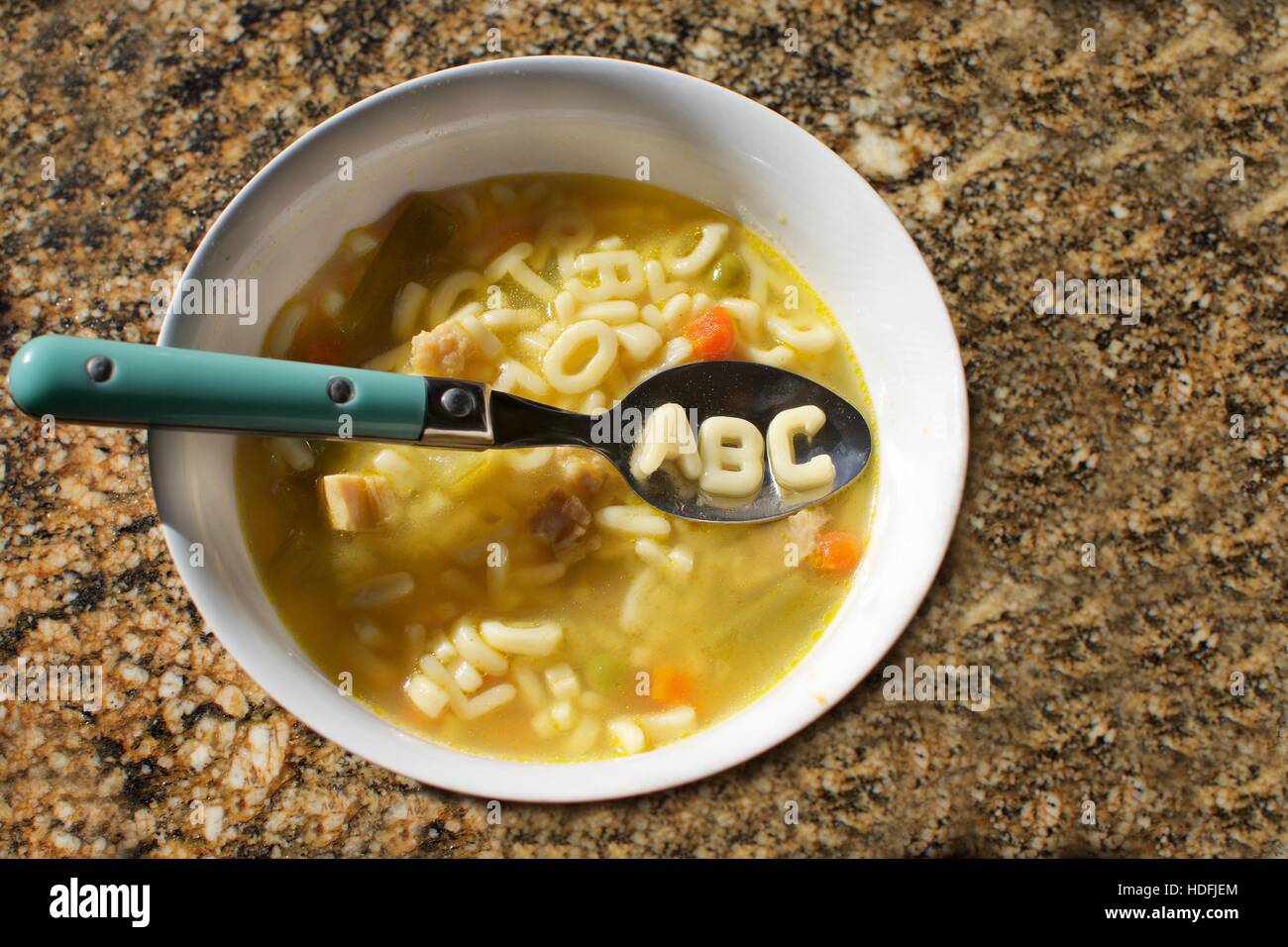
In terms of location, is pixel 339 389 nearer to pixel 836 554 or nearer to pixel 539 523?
pixel 539 523

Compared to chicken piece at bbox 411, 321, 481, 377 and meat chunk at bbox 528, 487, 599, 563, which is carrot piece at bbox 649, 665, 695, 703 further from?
chicken piece at bbox 411, 321, 481, 377

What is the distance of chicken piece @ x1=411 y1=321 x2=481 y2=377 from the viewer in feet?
9.66

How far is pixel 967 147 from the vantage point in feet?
11.1

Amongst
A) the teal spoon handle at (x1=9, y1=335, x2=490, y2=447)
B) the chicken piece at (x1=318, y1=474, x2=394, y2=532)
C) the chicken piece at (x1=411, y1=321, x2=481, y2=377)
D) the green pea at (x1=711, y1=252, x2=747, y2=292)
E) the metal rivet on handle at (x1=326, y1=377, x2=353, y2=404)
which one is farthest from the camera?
the green pea at (x1=711, y1=252, x2=747, y2=292)

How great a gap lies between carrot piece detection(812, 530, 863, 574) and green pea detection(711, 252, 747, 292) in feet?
2.64

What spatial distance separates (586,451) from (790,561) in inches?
26.4

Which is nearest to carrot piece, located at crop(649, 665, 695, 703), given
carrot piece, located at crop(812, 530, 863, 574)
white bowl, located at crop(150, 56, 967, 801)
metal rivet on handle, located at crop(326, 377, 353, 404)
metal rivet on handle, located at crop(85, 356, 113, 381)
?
white bowl, located at crop(150, 56, 967, 801)

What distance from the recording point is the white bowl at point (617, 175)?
8.76 feet

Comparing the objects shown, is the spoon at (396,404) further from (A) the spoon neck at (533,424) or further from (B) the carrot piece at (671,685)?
(B) the carrot piece at (671,685)

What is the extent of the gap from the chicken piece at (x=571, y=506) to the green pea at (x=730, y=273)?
2.15 feet

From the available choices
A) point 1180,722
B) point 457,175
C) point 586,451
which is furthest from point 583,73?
point 1180,722

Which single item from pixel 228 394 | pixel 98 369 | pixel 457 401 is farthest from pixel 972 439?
pixel 98 369

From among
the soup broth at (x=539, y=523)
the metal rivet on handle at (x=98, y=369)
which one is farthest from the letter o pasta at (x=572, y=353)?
the metal rivet on handle at (x=98, y=369)

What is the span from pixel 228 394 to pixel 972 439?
2.07m
